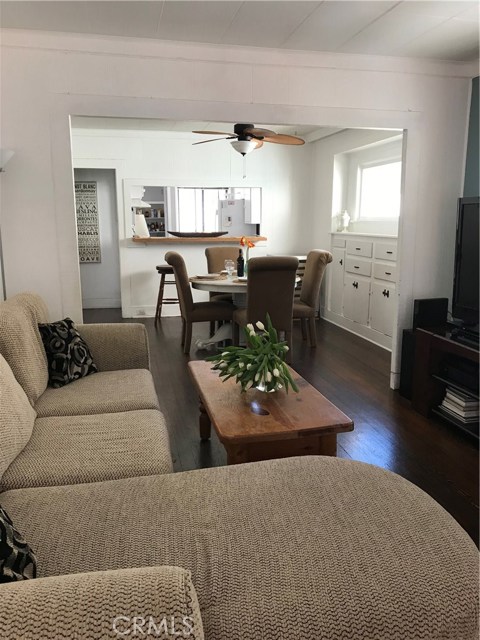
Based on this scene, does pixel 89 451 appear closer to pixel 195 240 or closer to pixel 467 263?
pixel 467 263

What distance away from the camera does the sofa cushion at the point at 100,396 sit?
7.46ft

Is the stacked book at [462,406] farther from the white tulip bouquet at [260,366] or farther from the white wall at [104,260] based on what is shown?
the white wall at [104,260]

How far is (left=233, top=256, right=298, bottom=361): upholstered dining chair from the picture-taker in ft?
13.5

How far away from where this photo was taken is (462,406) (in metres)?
3.01

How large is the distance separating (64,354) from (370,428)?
185 cm

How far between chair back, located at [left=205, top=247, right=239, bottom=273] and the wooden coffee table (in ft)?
11.5

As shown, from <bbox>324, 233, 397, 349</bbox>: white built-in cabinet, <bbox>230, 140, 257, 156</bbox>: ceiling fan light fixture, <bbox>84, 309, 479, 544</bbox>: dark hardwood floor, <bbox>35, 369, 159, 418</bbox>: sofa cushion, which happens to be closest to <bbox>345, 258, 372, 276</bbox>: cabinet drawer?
<bbox>324, 233, 397, 349</bbox>: white built-in cabinet

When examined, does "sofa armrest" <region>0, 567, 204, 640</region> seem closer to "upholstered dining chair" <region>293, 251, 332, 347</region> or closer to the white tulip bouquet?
the white tulip bouquet

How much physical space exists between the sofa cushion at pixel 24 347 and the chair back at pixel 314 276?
3056 millimetres

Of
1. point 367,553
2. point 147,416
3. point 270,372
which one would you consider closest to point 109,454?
point 147,416

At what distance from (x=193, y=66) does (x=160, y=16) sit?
0.47m

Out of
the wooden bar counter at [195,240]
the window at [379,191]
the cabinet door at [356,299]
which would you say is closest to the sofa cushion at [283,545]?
the cabinet door at [356,299]

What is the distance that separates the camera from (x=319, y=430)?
203 cm

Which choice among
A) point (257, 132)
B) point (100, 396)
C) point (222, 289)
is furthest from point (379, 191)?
point (100, 396)
